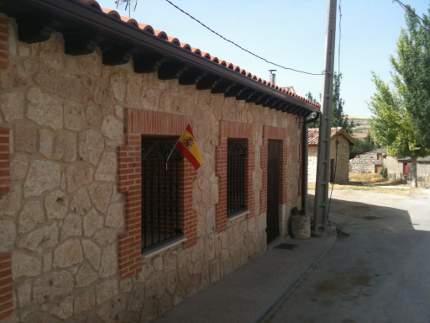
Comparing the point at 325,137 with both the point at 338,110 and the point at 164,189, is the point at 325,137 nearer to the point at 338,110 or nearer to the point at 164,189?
the point at 164,189

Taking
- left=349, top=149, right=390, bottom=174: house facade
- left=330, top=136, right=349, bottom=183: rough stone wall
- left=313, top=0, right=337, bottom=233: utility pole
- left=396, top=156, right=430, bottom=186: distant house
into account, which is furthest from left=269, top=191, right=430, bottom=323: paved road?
left=349, top=149, right=390, bottom=174: house facade

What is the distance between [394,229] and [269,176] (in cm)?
529

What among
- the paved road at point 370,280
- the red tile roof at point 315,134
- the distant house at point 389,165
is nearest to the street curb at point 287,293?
the paved road at point 370,280

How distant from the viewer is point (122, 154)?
14.6ft

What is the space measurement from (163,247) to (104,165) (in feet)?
5.13

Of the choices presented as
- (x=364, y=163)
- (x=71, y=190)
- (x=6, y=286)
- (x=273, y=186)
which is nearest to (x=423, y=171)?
(x=364, y=163)

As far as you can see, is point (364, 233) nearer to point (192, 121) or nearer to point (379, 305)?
→ point (379, 305)

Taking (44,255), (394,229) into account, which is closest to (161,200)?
(44,255)

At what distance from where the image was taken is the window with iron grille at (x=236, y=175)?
7.75 m

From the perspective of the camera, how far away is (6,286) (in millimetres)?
3137

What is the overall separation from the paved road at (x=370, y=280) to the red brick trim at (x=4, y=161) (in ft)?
12.6

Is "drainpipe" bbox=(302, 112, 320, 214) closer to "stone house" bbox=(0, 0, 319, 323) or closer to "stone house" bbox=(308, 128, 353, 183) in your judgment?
"stone house" bbox=(0, 0, 319, 323)

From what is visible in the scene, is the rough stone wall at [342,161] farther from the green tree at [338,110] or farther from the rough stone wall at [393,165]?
the green tree at [338,110]

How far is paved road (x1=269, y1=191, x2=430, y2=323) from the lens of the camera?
5.74 m
